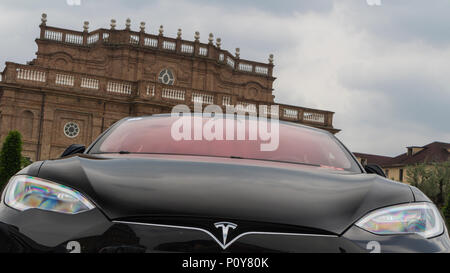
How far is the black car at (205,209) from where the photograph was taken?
2.05 metres

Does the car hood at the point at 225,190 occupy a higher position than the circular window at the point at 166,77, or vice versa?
the circular window at the point at 166,77

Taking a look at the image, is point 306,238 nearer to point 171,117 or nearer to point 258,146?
point 258,146

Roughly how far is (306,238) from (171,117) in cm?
198

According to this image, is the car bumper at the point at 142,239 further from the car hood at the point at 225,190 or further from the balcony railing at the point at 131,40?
the balcony railing at the point at 131,40

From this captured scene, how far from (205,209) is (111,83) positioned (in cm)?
3111

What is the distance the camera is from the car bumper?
6.64ft

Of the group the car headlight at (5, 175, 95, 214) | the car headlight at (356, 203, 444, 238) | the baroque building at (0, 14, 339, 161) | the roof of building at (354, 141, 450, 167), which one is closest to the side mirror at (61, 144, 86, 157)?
the car headlight at (5, 175, 95, 214)

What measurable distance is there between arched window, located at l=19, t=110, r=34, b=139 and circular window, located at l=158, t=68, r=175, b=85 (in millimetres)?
9902

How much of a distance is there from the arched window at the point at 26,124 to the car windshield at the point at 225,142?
27558mm

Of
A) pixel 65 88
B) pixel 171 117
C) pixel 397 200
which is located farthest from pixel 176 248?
pixel 65 88

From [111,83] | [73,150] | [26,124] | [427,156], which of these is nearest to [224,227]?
[73,150]

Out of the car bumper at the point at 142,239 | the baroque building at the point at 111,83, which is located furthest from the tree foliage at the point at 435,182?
the car bumper at the point at 142,239

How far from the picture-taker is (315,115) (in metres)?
36.7

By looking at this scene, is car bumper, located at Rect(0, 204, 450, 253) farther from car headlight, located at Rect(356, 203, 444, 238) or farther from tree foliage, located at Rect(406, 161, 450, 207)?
tree foliage, located at Rect(406, 161, 450, 207)
